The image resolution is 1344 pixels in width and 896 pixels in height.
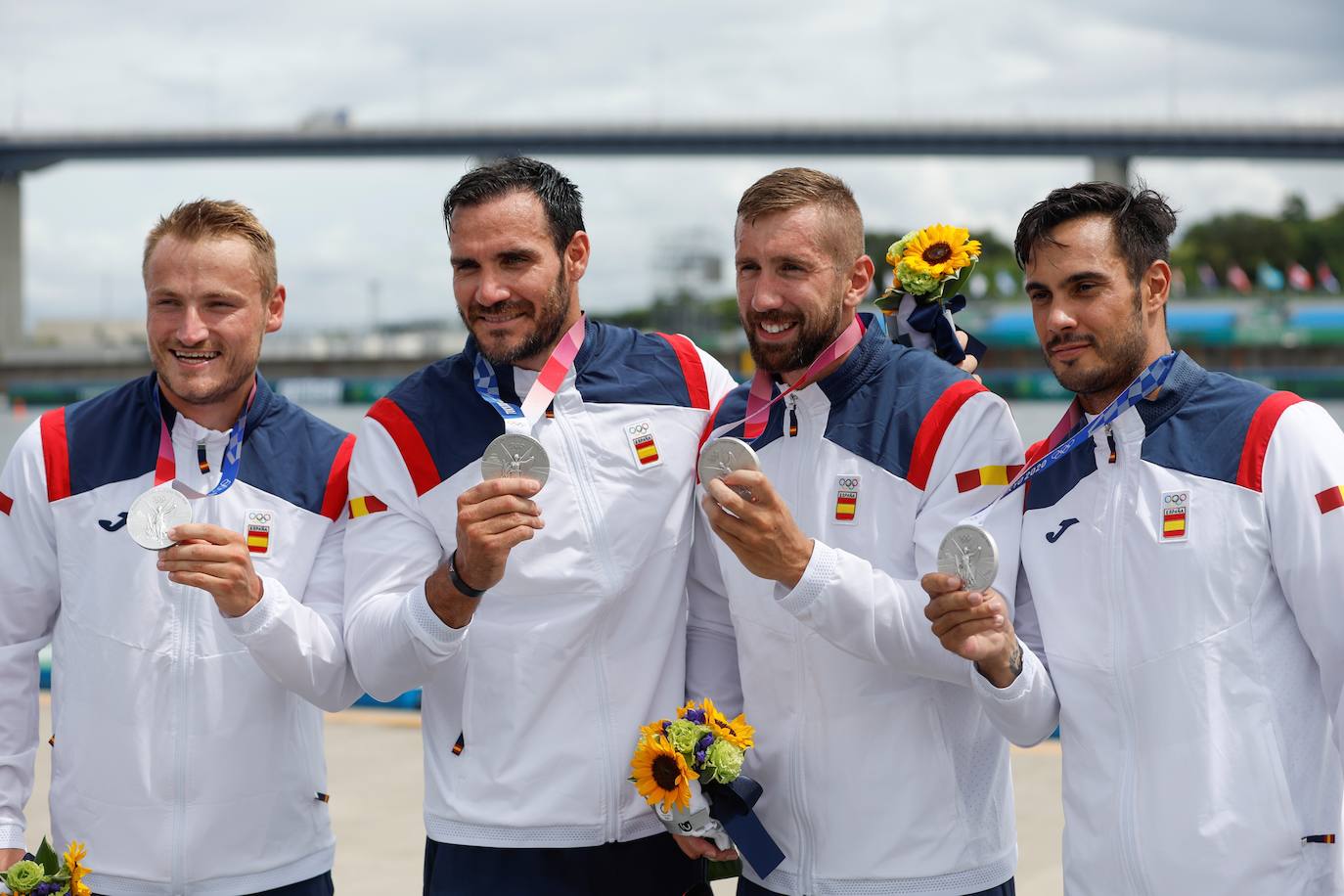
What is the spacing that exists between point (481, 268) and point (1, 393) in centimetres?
7635

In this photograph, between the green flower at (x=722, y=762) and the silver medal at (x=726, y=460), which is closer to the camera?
the silver medal at (x=726, y=460)

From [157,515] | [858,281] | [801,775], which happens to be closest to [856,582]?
[801,775]

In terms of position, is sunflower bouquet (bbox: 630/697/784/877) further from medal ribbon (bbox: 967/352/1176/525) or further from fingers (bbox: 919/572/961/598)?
medal ribbon (bbox: 967/352/1176/525)

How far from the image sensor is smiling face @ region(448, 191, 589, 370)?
3.82m

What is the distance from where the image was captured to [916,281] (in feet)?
13.8

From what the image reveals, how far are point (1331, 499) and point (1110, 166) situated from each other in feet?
263

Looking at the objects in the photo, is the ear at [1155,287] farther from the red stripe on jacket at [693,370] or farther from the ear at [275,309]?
the ear at [275,309]

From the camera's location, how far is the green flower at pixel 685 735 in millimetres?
3566

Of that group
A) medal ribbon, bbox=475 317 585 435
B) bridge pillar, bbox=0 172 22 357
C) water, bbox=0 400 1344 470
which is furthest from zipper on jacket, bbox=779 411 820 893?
bridge pillar, bbox=0 172 22 357

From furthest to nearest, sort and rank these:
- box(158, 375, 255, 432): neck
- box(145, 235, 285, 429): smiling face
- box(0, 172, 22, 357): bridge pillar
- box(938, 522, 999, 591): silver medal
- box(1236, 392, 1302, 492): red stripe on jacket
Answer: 1. box(0, 172, 22, 357): bridge pillar
2. box(158, 375, 255, 432): neck
3. box(145, 235, 285, 429): smiling face
4. box(1236, 392, 1302, 492): red stripe on jacket
5. box(938, 522, 999, 591): silver medal

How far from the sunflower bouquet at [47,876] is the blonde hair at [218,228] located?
1532 millimetres

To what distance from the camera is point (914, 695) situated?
12.1ft

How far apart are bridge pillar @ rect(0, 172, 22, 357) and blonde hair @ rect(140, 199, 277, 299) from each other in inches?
3169

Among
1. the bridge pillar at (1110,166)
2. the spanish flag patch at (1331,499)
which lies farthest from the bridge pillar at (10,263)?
the spanish flag patch at (1331,499)
